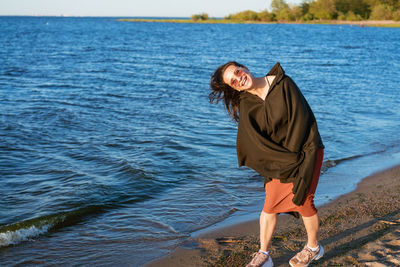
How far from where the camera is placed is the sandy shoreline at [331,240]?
3.72 metres

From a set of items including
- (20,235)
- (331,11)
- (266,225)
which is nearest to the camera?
(266,225)

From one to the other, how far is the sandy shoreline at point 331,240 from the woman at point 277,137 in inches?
17.3

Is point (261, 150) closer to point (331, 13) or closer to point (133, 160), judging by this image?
point (133, 160)

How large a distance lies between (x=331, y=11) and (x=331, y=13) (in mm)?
534

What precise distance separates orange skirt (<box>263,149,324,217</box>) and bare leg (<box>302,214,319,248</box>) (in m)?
0.06

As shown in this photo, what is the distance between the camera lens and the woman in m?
3.11

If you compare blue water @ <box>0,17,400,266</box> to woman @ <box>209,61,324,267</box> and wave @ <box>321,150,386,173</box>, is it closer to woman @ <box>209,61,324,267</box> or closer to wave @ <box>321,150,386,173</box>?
wave @ <box>321,150,386,173</box>

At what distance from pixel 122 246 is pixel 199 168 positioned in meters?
2.88

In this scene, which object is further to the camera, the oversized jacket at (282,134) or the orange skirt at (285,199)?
the orange skirt at (285,199)

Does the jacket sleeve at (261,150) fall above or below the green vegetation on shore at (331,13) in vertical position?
below

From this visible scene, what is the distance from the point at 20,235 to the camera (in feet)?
15.4

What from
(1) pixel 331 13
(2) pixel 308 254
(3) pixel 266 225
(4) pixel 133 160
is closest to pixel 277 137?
A: (3) pixel 266 225

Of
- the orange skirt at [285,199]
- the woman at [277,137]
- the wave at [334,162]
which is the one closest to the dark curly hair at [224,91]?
the woman at [277,137]

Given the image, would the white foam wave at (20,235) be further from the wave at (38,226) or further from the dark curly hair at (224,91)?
the dark curly hair at (224,91)
